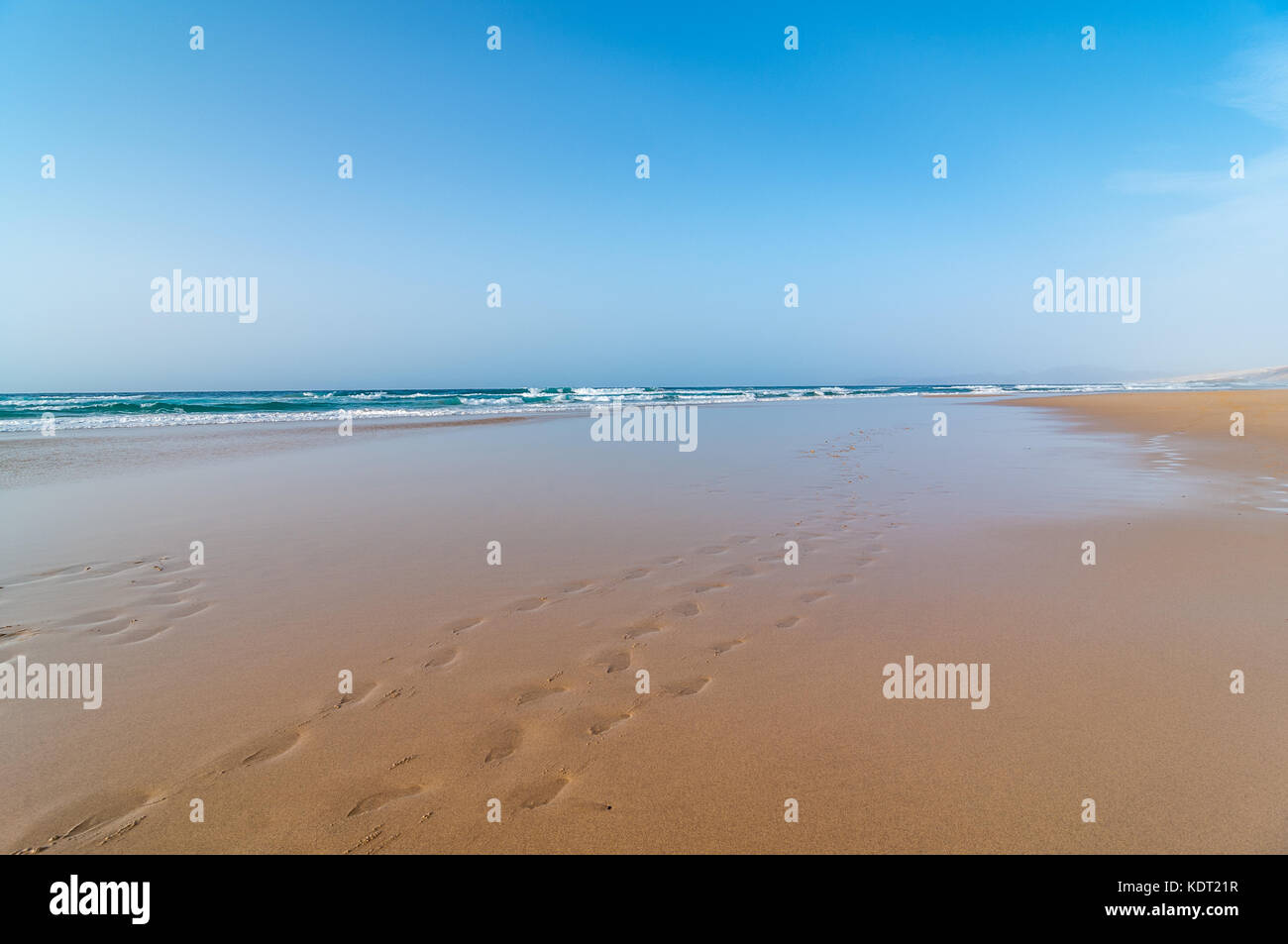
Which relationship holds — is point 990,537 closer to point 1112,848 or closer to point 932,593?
point 932,593

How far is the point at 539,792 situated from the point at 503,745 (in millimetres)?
414

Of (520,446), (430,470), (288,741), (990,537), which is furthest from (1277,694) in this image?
(520,446)

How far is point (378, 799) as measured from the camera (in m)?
2.58

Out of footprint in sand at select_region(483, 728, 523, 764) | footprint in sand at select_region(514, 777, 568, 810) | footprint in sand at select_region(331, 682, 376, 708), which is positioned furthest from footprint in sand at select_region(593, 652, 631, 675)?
footprint in sand at select_region(331, 682, 376, 708)

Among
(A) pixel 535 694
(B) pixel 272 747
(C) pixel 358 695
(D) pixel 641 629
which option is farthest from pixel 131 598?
(D) pixel 641 629

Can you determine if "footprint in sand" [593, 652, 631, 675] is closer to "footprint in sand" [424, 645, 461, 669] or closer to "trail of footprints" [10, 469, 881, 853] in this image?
"trail of footprints" [10, 469, 881, 853]

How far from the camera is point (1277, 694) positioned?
3271mm

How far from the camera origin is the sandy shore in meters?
2.48

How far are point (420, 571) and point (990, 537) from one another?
572cm

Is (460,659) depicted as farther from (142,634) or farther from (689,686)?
(142,634)

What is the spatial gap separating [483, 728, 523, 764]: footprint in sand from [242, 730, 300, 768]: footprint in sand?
3.15 ft

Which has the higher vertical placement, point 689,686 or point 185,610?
point 185,610
